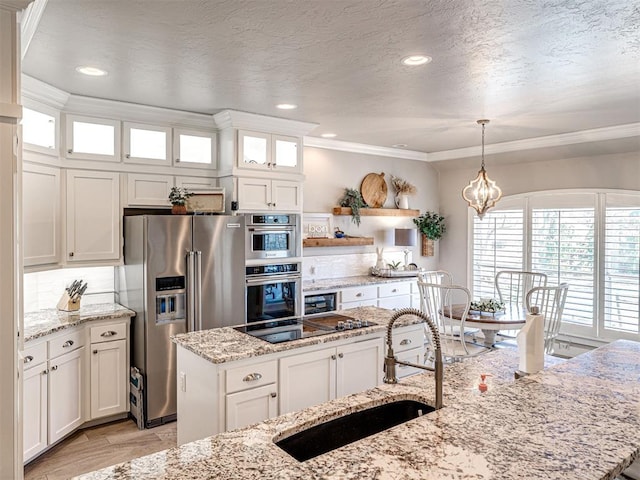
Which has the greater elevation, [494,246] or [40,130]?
[40,130]

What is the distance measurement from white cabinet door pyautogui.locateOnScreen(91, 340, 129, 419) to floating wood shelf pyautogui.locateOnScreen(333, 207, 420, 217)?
3.07m

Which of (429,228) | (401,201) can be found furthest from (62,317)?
(429,228)

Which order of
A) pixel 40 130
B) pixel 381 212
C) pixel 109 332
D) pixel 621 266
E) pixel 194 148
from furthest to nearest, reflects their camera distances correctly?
pixel 381 212
pixel 621 266
pixel 194 148
pixel 109 332
pixel 40 130

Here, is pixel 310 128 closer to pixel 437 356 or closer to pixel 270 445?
pixel 437 356

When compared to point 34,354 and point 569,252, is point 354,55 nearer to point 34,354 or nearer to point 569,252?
point 34,354

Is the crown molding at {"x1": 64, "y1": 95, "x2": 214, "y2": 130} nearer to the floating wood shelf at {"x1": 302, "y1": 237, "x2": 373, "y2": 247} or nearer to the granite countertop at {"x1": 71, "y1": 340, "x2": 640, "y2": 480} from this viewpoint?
the floating wood shelf at {"x1": 302, "y1": 237, "x2": 373, "y2": 247}

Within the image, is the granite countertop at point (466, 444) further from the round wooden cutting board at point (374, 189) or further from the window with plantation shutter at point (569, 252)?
the round wooden cutting board at point (374, 189)

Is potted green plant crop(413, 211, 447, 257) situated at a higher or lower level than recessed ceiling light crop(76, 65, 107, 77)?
lower

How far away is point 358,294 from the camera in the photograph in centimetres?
557

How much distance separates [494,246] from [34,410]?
577 centimetres

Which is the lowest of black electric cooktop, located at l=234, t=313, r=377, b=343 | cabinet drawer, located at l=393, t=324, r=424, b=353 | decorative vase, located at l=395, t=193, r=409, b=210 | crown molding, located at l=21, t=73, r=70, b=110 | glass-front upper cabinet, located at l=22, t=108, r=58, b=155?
cabinet drawer, located at l=393, t=324, r=424, b=353

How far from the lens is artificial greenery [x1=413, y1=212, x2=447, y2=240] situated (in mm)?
6996

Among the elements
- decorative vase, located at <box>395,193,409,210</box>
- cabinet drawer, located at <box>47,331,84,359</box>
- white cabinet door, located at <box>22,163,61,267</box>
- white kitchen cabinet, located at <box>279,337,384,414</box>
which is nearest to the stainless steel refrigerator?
cabinet drawer, located at <box>47,331,84,359</box>

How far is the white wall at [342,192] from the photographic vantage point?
5.84 meters
